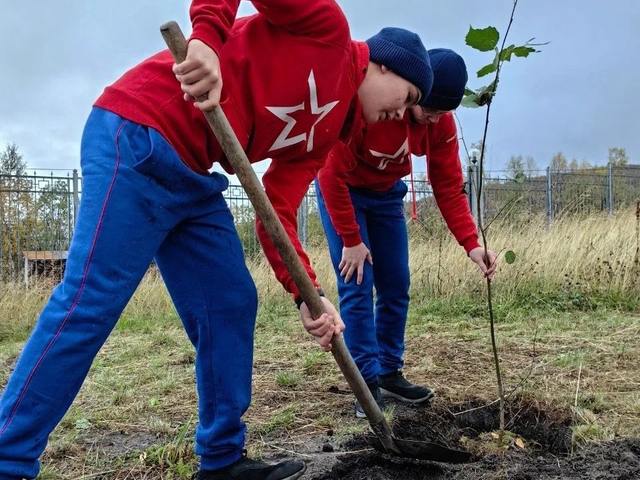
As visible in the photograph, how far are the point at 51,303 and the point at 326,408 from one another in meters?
1.92

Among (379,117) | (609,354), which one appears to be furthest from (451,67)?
(609,354)

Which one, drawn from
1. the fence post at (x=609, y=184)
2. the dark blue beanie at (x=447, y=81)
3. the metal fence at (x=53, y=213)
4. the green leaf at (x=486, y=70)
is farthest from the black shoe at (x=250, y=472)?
the fence post at (x=609, y=184)

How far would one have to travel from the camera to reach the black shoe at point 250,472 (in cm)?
221

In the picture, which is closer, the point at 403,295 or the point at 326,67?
the point at 326,67

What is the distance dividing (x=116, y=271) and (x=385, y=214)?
1.95m

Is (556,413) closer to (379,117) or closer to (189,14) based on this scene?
(379,117)

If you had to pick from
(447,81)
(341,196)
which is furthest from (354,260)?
(447,81)

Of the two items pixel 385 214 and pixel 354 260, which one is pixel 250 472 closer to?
pixel 354 260

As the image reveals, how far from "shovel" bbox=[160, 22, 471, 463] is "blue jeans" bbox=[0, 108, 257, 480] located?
0.19m

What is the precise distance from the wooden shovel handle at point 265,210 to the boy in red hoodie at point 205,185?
0.16 feet

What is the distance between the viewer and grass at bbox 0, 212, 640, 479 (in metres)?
2.91

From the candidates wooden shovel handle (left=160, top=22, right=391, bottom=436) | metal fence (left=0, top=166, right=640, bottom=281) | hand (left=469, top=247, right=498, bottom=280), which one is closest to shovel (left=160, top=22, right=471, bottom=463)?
wooden shovel handle (left=160, top=22, right=391, bottom=436)

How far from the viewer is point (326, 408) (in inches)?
134

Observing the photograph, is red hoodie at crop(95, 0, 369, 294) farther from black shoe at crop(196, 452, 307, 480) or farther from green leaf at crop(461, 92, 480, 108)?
black shoe at crop(196, 452, 307, 480)
